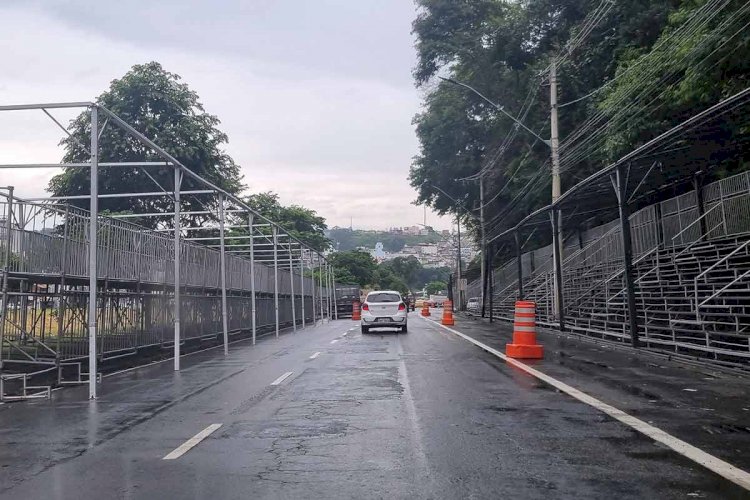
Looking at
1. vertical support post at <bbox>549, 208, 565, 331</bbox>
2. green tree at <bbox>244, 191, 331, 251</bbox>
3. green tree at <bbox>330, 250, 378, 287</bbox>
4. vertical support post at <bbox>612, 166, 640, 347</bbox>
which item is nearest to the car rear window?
vertical support post at <bbox>549, 208, 565, 331</bbox>

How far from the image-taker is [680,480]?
6043 millimetres

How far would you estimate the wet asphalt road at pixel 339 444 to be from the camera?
602 cm

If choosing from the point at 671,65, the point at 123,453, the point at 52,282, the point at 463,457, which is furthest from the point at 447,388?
the point at 671,65

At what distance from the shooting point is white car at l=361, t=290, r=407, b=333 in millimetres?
27359

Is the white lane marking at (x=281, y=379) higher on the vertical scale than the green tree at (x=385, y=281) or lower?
lower

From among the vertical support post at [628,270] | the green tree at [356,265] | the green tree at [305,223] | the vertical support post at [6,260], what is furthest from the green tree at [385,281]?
the vertical support post at [6,260]

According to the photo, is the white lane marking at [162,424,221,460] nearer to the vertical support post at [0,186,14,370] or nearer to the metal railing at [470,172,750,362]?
the vertical support post at [0,186,14,370]

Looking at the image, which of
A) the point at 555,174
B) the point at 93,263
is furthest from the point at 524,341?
the point at 555,174

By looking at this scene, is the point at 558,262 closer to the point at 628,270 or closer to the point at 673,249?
the point at 673,249

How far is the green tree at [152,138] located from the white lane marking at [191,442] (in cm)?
2594

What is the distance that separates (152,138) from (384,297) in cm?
1518

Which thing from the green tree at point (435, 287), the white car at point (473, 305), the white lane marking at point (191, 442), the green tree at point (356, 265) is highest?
the green tree at point (356, 265)

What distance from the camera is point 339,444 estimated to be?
7.63m

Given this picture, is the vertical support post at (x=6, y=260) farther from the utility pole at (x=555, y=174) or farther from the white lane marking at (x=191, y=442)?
the utility pole at (x=555, y=174)
